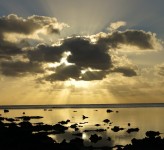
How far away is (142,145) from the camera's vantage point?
213ft

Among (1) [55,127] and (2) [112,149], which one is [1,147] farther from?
(1) [55,127]

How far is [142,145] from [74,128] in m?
50.4

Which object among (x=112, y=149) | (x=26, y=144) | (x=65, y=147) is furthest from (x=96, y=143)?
(x=26, y=144)

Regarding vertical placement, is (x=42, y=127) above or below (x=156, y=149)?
above

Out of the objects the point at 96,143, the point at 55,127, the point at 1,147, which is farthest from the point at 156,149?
the point at 55,127

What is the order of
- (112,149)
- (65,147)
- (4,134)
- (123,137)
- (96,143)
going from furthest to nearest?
(123,137) → (96,143) → (112,149) → (4,134) → (65,147)

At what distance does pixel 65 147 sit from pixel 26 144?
713cm

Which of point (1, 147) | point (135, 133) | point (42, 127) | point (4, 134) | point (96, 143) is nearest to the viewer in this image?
point (1, 147)

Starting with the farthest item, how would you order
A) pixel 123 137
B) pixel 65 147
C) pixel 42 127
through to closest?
pixel 42 127 < pixel 123 137 < pixel 65 147

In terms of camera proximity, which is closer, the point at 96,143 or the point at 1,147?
the point at 1,147

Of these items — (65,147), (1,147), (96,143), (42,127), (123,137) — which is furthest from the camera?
(42,127)

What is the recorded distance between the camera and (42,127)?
108688 millimetres

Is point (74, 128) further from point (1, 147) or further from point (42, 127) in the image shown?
point (1, 147)

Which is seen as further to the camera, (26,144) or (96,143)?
(96,143)
